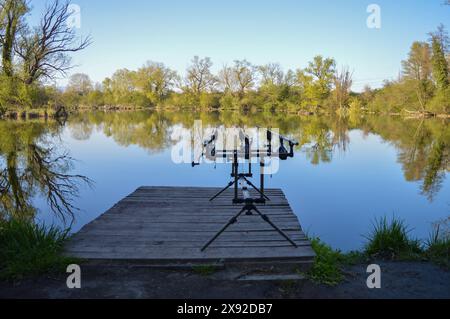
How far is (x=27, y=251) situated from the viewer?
12.4 ft

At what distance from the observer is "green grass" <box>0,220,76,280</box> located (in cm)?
353

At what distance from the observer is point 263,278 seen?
3.50 meters

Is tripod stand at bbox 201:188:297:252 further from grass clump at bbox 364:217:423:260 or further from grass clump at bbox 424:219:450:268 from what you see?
grass clump at bbox 424:219:450:268

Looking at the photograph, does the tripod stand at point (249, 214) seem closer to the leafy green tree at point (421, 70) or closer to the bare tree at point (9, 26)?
the bare tree at point (9, 26)

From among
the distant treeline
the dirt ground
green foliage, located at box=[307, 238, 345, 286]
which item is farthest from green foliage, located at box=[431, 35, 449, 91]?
the dirt ground

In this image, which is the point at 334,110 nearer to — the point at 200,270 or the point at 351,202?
the point at 351,202

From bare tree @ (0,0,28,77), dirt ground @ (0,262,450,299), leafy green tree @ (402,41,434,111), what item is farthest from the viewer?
leafy green tree @ (402,41,434,111)

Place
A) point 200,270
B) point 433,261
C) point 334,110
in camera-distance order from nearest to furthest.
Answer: point 200,270 < point 433,261 < point 334,110

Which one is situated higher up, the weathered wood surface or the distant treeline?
the distant treeline

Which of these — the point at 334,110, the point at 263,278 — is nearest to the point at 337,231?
the point at 263,278

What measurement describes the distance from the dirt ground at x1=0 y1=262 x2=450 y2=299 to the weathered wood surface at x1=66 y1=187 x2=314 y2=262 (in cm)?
24

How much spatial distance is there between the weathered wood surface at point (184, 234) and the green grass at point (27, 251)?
0.20m

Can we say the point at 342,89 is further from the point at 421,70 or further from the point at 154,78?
the point at 154,78

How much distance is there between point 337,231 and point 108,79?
86.3 metres
